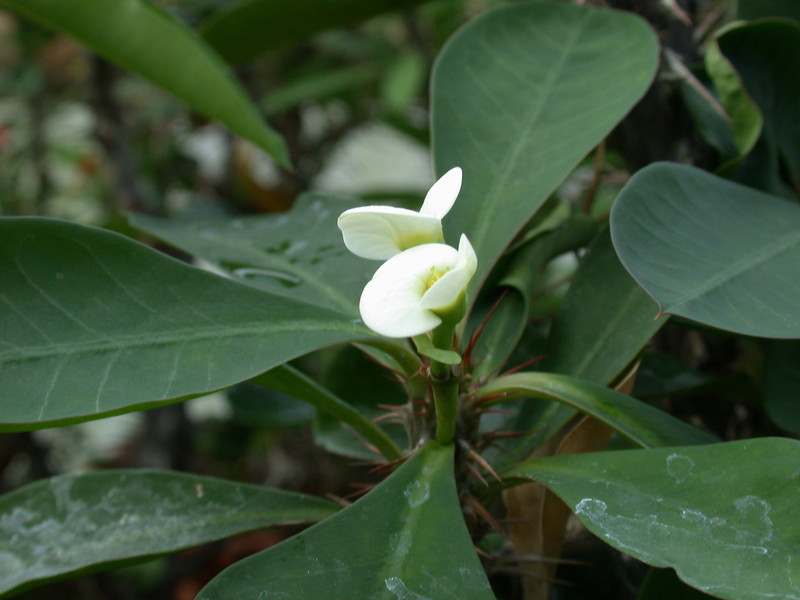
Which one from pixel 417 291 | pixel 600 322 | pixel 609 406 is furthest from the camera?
pixel 600 322

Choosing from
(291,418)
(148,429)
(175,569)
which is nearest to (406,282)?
(291,418)

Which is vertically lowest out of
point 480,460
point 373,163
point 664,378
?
point 373,163

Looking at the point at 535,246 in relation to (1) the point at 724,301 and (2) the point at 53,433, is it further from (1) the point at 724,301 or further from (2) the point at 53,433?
(2) the point at 53,433

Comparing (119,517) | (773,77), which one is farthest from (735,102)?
(119,517)

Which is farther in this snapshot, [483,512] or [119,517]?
[119,517]

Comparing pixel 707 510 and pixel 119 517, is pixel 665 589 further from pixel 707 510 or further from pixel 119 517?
pixel 119 517

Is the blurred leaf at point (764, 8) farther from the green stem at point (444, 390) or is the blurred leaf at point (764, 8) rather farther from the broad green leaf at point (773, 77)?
the green stem at point (444, 390)

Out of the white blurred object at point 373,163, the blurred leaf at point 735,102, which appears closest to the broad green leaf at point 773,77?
the blurred leaf at point 735,102
